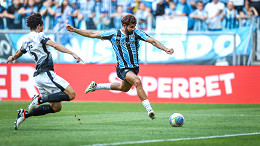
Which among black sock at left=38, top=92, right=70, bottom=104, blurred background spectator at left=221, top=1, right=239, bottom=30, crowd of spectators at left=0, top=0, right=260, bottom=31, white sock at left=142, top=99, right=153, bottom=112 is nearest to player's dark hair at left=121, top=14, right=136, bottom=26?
white sock at left=142, top=99, right=153, bottom=112

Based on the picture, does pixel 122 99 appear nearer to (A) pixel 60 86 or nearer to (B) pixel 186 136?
(A) pixel 60 86

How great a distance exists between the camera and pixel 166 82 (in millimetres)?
17078

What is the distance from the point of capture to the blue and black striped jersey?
10.8 m

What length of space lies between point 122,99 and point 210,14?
5135 millimetres

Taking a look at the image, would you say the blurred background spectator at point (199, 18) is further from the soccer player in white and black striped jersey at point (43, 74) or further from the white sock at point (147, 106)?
the soccer player in white and black striped jersey at point (43, 74)

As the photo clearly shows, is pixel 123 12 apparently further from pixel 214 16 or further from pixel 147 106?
pixel 147 106

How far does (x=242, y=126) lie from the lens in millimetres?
9766

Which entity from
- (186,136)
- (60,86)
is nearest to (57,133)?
(60,86)

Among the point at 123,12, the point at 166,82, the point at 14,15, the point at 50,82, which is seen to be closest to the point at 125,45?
the point at 50,82

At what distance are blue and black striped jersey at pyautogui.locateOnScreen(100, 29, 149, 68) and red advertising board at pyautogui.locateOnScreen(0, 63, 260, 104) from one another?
6.07 meters

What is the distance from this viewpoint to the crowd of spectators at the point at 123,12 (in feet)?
62.1

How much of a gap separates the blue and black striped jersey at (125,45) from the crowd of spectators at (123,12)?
7993 millimetres

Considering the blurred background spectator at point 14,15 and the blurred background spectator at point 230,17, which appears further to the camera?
the blurred background spectator at point 14,15

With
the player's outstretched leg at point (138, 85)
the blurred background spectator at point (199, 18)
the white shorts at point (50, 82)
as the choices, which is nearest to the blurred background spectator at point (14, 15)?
the blurred background spectator at point (199, 18)
